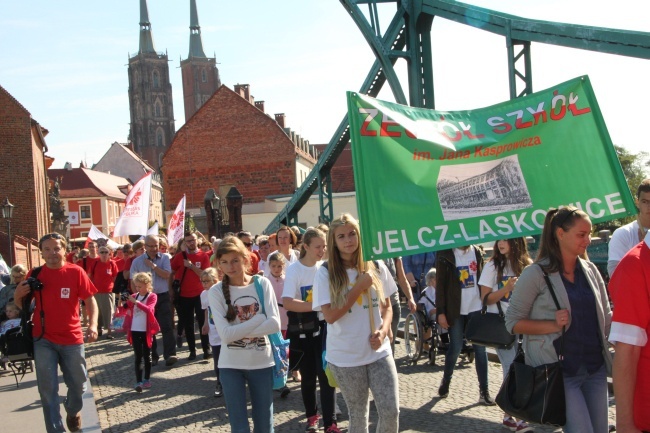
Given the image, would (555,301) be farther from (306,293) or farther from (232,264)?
(306,293)

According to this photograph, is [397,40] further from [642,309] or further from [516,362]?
[642,309]

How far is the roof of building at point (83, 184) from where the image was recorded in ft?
266

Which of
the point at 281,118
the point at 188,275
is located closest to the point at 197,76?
the point at 281,118

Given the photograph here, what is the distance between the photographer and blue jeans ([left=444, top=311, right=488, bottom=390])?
7732 millimetres

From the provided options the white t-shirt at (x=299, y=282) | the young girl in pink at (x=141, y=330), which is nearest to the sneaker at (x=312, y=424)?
the white t-shirt at (x=299, y=282)

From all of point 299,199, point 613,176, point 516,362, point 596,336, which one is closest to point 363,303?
point 516,362

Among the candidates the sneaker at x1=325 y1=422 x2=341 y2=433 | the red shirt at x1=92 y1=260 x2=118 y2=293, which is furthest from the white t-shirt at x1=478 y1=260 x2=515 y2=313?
the red shirt at x1=92 y1=260 x2=118 y2=293

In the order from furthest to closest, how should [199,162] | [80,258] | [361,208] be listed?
1. [199,162]
2. [80,258]
3. [361,208]

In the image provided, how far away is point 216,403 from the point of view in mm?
8984

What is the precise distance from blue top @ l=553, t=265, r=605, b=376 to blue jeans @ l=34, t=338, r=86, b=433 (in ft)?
15.6

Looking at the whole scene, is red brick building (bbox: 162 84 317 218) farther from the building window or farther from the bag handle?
the bag handle

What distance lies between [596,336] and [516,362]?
1.49 feet

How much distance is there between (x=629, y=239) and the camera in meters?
6.01

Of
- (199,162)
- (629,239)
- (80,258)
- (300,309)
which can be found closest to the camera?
(629,239)
